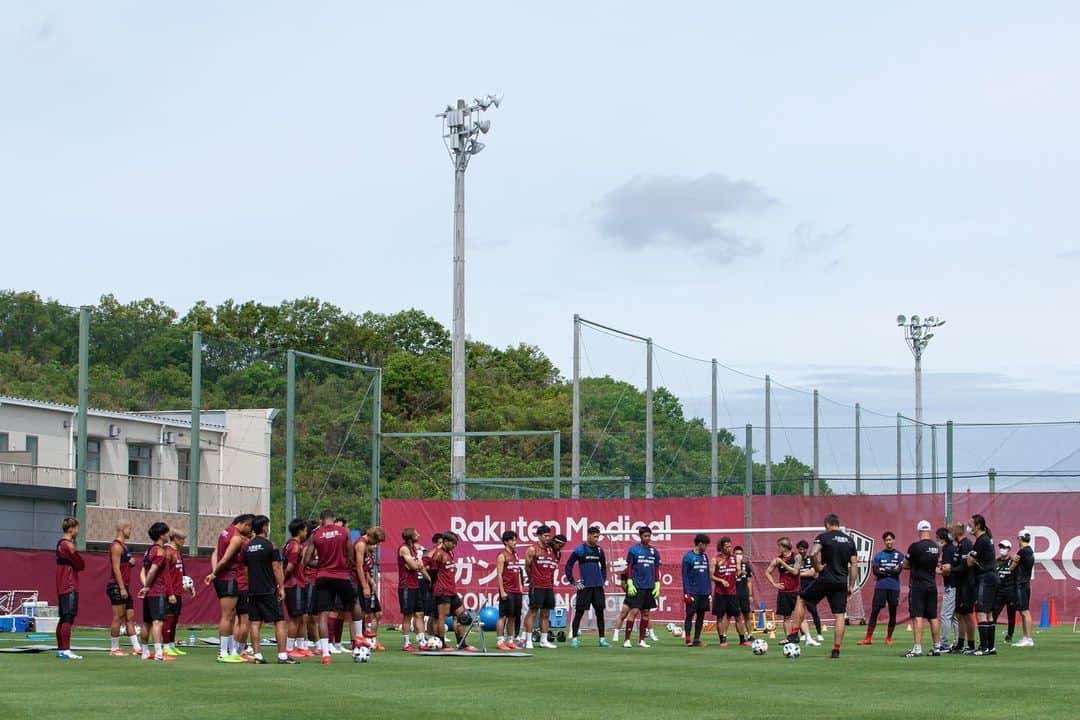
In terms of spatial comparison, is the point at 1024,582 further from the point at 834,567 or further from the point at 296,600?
the point at 296,600

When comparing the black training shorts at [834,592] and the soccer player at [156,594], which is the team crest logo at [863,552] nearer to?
the black training shorts at [834,592]

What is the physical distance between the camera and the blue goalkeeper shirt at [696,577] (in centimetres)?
2389

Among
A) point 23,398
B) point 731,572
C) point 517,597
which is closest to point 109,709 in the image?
point 517,597

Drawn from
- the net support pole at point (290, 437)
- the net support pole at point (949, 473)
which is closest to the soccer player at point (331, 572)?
the net support pole at point (290, 437)

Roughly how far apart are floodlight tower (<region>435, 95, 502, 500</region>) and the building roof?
5594 millimetres

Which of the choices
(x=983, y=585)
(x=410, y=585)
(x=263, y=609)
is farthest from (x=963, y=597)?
(x=263, y=609)

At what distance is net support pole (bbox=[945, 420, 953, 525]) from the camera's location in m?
30.3

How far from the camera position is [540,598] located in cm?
2275

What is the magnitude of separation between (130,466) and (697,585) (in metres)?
22.7

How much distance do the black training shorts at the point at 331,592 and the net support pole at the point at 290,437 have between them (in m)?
11.2

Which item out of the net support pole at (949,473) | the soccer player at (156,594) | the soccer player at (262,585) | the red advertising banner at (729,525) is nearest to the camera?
the soccer player at (262,585)

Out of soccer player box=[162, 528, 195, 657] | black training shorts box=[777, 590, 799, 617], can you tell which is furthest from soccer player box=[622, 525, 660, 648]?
soccer player box=[162, 528, 195, 657]

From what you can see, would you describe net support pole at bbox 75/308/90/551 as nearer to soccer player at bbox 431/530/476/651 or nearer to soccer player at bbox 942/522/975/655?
soccer player at bbox 431/530/476/651

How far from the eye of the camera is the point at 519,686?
559 inches
